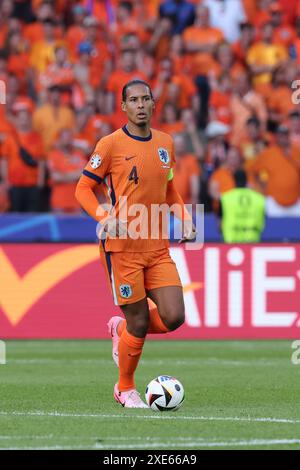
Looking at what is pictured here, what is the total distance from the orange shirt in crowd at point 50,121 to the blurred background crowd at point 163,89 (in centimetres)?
2

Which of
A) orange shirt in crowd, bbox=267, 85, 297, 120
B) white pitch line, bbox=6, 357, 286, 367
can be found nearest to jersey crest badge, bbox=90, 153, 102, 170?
white pitch line, bbox=6, 357, 286, 367

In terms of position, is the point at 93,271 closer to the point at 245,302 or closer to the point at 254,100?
the point at 245,302

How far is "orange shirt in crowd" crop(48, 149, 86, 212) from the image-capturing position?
61.6ft

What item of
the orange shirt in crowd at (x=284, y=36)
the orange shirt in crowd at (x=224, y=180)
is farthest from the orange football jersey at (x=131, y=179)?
the orange shirt in crowd at (x=284, y=36)

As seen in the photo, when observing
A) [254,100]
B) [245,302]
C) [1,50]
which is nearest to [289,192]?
[254,100]

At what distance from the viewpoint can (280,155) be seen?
62.8 ft

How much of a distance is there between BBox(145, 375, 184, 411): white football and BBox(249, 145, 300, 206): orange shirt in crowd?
10.3m

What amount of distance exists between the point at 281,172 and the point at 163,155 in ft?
32.6

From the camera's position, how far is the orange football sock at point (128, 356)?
9367 mm

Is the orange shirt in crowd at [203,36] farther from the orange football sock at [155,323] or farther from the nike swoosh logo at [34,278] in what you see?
the orange football sock at [155,323]

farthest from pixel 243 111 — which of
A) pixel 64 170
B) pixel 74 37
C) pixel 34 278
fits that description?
pixel 34 278

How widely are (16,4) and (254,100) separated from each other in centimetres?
452

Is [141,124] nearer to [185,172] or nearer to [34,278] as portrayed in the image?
[34,278]

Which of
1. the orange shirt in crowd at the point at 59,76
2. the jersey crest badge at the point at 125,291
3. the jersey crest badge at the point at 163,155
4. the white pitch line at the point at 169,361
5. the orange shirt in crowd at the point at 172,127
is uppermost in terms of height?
the jersey crest badge at the point at 163,155
